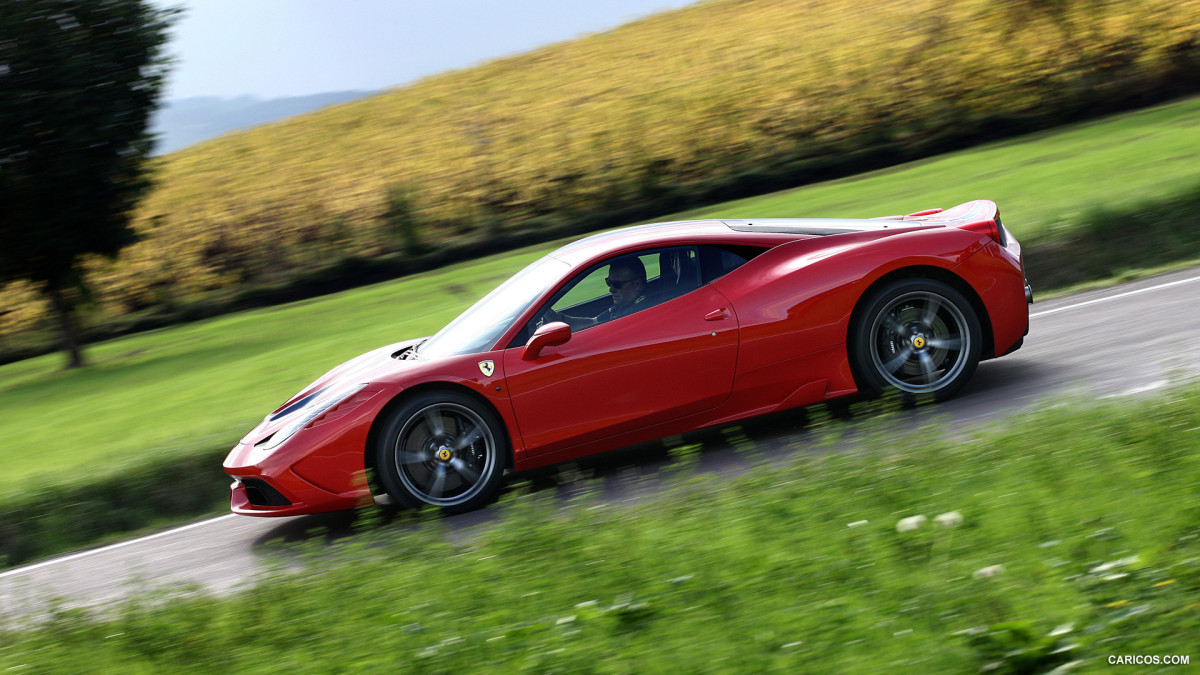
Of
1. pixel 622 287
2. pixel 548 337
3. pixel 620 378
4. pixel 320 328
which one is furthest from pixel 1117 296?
pixel 320 328

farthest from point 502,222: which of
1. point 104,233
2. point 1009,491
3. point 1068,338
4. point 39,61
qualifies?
point 1009,491

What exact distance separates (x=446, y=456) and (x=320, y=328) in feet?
27.2

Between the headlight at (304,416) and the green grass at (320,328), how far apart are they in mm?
2218

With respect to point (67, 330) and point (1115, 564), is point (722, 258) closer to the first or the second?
point (1115, 564)

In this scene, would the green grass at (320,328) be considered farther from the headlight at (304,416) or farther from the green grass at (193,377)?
the headlight at (304,416)

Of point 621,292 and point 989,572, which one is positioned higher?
point 621,292

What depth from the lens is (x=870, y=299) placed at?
561 cm

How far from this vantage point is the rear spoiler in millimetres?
5945

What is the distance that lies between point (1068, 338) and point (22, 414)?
36.3 feet

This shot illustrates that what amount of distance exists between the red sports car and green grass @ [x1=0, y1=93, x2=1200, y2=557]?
2.75 metres

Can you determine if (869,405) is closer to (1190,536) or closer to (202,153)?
(1190,536)

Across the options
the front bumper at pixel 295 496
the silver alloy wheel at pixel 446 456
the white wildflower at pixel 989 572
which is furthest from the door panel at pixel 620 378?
the white wildflower at pixel 989 572

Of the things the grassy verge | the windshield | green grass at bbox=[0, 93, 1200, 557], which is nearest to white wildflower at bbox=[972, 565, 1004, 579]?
the grassy verge

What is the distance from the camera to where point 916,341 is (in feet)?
18.7
